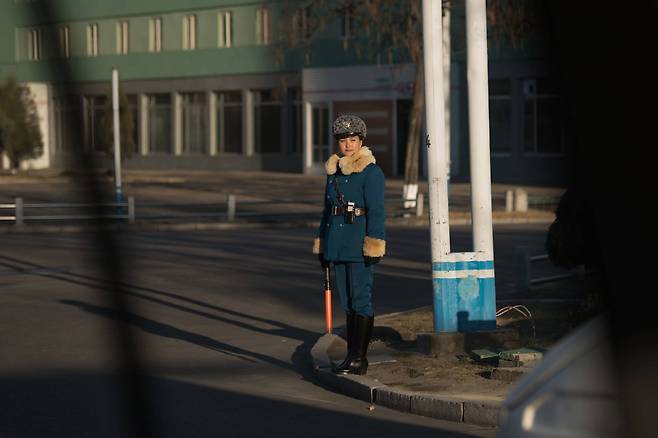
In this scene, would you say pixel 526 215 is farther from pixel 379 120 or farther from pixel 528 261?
pixel 379 120

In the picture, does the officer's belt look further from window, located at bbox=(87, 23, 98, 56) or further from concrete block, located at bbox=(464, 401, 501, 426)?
window, located at bbox=(87, 23, 98, 56)

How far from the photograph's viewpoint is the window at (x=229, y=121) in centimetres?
6750

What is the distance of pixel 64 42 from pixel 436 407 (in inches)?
264

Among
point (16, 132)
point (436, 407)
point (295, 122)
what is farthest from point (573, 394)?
point (295, 122)

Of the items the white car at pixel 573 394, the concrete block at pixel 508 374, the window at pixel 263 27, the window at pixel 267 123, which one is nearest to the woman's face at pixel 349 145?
the concrete block at pixel 508 374

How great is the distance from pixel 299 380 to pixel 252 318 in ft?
12.9

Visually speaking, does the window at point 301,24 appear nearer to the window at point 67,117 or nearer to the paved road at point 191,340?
the paved road at point 191,340

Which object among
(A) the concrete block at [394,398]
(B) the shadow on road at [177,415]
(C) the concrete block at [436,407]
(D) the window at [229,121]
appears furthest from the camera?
(D) the window at [229,121]

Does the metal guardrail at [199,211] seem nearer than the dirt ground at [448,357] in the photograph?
No

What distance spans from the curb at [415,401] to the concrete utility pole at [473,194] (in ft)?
4.40

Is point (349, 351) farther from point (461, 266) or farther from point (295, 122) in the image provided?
point (295, 122)

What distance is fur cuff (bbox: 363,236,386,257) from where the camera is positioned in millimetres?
9648

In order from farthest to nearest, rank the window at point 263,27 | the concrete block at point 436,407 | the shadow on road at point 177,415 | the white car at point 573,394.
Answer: the window at point 263,27
the concrete block at point 436,407
the shadow on road at point 177,415
the white car at point 573,394

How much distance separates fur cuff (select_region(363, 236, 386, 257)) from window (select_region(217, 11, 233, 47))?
160 ft
